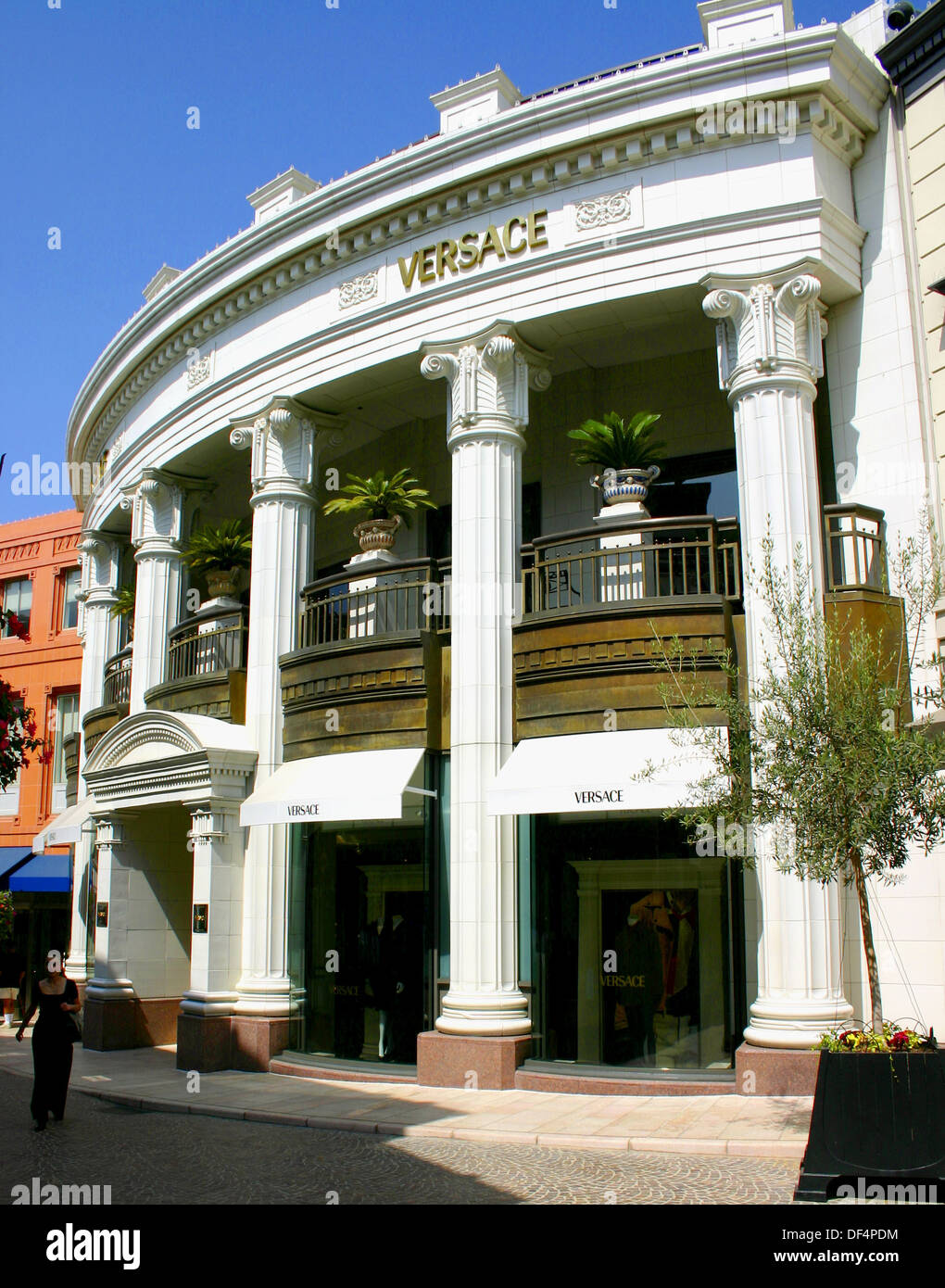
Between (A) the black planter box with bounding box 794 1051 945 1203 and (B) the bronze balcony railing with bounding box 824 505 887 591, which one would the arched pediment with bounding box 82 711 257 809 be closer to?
(B) the bronze balcony railing with bounding box 824 505 887 591

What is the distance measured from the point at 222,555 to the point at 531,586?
6557 mm

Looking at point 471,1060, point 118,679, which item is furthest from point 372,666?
point 118,679

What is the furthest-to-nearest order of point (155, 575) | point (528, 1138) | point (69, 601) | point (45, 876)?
point (69, 601) → point (45, 876) → point (155, 575) → point (528, 1138)

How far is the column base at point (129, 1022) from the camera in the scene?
19.4 m

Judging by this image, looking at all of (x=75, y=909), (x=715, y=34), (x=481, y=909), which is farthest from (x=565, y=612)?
(x=75, y=909)

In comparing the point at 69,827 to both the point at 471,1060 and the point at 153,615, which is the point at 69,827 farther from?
the point at 471,1060

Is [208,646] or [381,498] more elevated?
[381,498]

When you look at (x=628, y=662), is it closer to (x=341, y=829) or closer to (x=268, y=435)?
(x=341, y=829)

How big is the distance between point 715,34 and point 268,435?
29.1ft

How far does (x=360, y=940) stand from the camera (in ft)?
55.5

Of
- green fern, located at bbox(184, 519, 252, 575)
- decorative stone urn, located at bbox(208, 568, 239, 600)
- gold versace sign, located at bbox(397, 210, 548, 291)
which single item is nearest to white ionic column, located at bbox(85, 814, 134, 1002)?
decorative stone urn, located at bbox(208, 568, 239, 600)

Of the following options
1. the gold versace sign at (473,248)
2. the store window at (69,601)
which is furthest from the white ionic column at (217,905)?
the store window at (69,601)

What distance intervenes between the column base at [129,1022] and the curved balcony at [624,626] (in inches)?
361

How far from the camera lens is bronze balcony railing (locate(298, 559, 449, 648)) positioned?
16.8 meters
